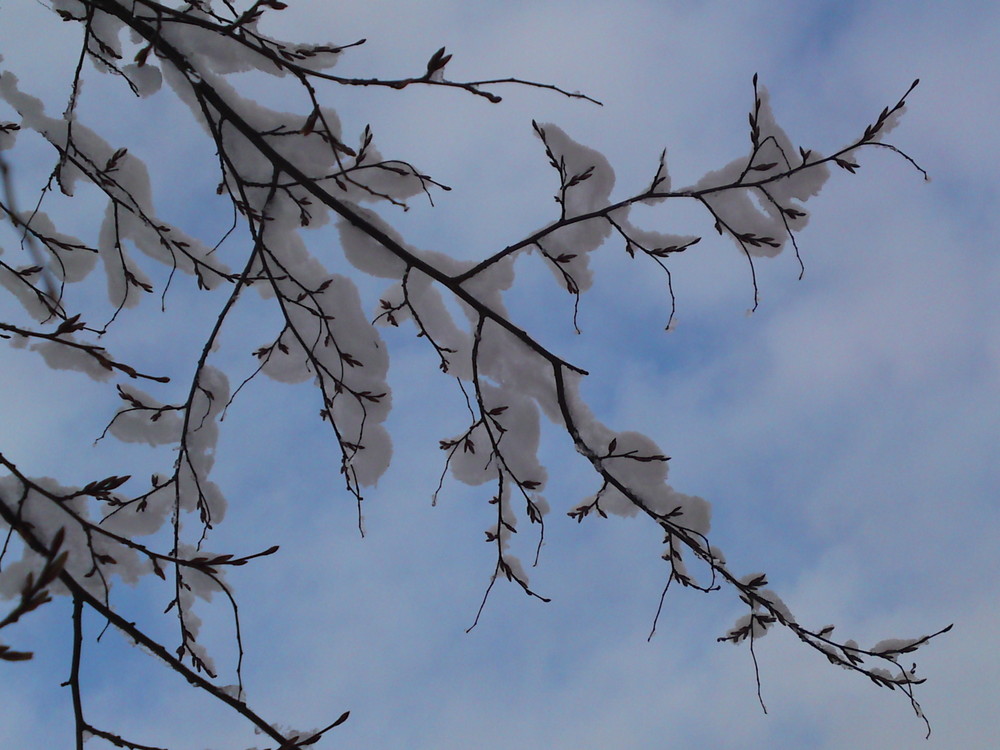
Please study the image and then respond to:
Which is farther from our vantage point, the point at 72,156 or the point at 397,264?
the point at 72,156

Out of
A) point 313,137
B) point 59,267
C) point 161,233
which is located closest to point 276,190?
point 313,137

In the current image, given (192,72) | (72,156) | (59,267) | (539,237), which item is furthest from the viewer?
(59,267)

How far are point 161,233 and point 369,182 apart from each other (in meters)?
1.10

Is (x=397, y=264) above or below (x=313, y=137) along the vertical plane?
below

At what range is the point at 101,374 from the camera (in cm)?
235

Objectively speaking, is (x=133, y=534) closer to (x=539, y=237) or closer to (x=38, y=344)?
(x=38, y=344)

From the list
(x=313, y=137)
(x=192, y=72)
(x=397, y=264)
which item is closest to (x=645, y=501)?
(x=397, y=264)

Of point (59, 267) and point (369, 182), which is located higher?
point (59, 267)

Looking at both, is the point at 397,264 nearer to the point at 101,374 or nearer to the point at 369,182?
the point at 369,182

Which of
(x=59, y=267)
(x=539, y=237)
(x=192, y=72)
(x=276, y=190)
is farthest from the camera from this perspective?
(x=59, y=267)

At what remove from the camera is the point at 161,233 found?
2.77 metres

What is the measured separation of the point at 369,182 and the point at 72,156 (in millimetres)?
1380

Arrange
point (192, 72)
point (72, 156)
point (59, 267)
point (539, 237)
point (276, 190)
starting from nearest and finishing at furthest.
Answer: point (192, 72), point (276, 190), point (539, 237), point (72, 156), point (59, 267)

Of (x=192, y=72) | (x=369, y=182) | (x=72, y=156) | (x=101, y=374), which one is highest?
(x=72, y=156)
